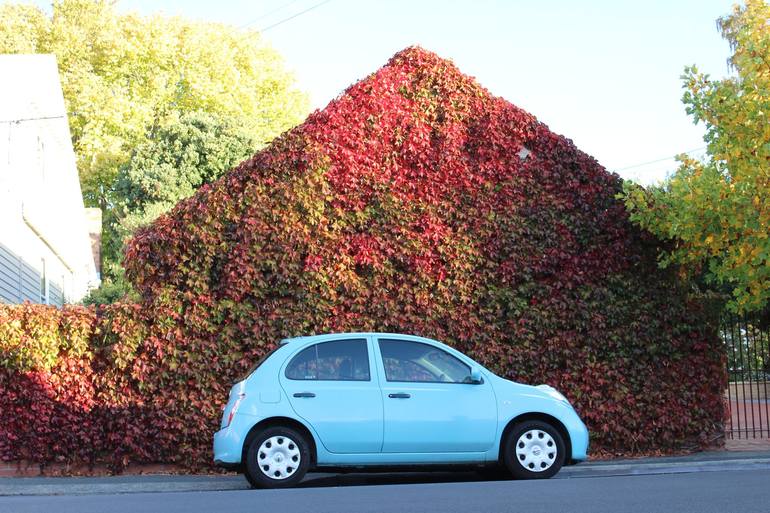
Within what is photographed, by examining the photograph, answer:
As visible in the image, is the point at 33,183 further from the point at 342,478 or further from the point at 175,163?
the point at 175,163

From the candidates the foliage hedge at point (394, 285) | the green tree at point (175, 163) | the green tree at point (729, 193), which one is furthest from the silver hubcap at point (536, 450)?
the green tree at point (175, 163)

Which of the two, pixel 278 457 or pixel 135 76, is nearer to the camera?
pixel 278 457

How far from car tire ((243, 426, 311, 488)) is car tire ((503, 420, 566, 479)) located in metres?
2.22

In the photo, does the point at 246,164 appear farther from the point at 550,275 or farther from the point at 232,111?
the point at 232,111

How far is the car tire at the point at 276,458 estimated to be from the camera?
422 inches

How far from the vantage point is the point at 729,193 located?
1357 cm

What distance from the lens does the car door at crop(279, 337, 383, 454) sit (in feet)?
35.5

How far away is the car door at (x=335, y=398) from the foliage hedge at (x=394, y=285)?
255 centimetres

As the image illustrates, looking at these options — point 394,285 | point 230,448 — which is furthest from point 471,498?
point 394,285

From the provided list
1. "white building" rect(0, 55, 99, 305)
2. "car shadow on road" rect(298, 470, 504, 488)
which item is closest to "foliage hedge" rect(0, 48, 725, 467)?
"car shadow on road" rect(298, 470, 504, 488)

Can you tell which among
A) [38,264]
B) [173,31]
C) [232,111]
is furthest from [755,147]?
[173,31]

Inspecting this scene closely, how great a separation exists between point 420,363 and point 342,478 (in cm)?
198

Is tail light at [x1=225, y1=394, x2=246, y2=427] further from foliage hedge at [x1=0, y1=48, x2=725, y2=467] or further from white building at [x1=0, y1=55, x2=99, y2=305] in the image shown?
white building at [x1=0, y1=55, x2=99, y2=305]

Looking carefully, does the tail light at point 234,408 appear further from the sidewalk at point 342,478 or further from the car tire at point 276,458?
the sidewalk at point 342,478
